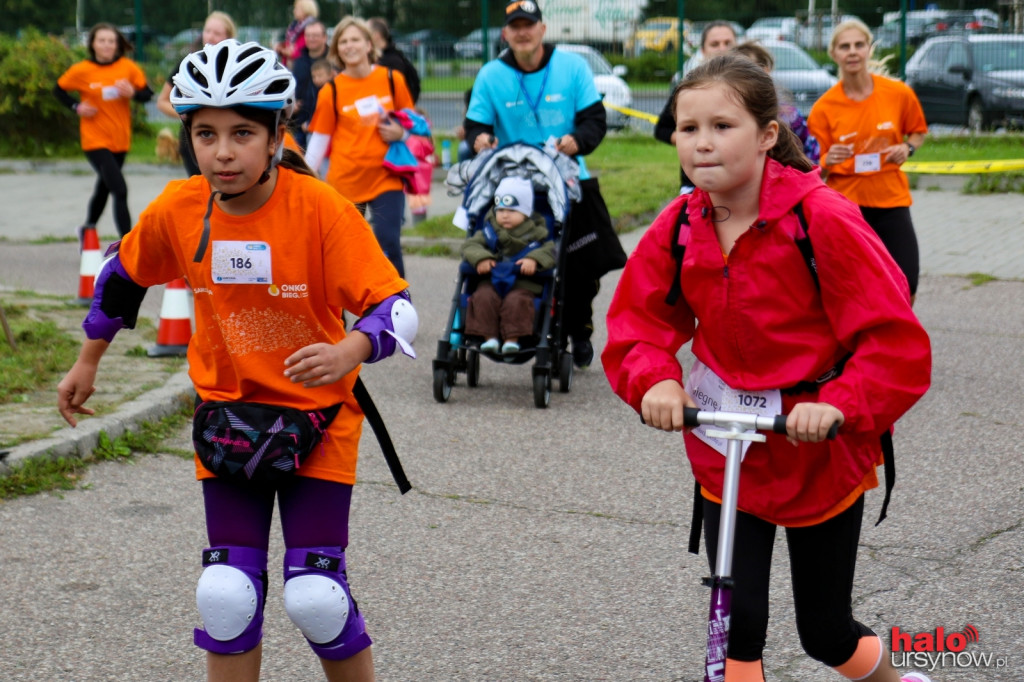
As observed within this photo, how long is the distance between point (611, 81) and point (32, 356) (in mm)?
14704

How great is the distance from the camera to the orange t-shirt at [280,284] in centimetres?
322

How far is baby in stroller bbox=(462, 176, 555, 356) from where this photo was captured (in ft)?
24.2

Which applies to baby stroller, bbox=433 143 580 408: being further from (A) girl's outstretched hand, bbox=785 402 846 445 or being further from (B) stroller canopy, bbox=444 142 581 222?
(A) girl's outstretched hand, bbox=785 402 846 445

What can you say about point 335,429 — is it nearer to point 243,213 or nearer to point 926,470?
point 243,213

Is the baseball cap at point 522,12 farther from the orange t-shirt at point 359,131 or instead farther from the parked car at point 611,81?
the parked car at point 611,81

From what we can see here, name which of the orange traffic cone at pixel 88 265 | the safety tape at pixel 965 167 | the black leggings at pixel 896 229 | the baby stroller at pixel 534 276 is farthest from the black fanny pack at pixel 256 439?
the safety tape at pixel 965 167

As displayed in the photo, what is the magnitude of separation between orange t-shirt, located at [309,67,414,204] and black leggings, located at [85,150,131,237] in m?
2.97

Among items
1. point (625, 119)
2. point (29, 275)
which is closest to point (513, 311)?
point (29, 275)

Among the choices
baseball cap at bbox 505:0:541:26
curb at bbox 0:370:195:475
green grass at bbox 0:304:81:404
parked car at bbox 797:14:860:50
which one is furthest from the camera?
parked car at bbox 797:14:860:50

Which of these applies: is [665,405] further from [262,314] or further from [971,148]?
[971,148]

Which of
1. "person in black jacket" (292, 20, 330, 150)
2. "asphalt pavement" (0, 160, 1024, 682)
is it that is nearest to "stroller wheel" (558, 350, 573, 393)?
"asphalt pavement" (0, 160, 1024, 682)

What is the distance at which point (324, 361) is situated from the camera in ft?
9.80

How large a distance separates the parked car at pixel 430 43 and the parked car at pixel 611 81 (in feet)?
6.08

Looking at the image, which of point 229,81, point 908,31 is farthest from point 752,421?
point 908,31
